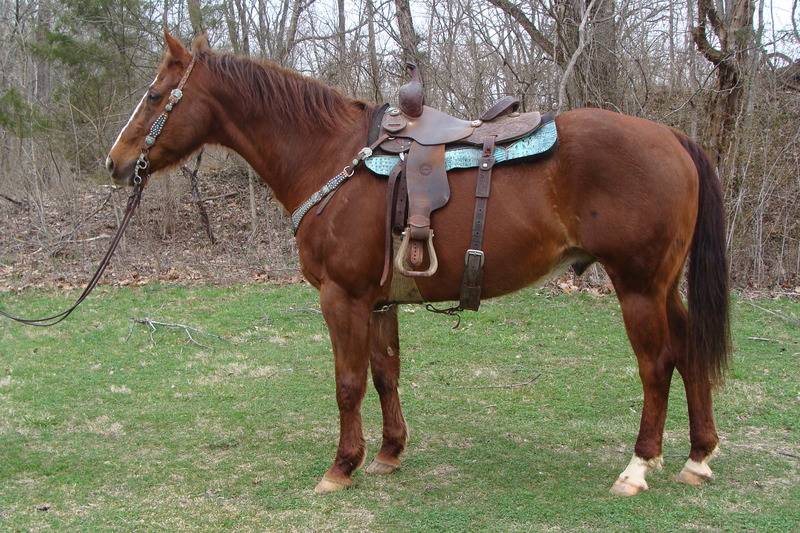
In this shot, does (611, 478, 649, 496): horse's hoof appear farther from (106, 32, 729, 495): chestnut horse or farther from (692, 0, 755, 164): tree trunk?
(692, 0, 755, 164): tree trunk

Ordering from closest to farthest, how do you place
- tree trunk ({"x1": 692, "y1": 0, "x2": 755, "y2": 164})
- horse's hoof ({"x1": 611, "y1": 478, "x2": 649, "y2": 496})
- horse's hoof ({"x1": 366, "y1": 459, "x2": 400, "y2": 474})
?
horse's hoof ({"x1": 611, "y1": 478, "x2": 649, "y2": 496}), horse's hoof ({"x1": 366, "y1": 459, "x2": 400, "y2": 474}), tree trunk ({"x1": 692, "y1": 0, "x2": 755, "y2": 164})

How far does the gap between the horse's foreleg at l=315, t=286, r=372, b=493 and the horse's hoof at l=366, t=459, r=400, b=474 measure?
0.51 feet

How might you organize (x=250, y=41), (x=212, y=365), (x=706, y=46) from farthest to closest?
(x=250, y=41), (x=706, y=46), (x=212, y=365)

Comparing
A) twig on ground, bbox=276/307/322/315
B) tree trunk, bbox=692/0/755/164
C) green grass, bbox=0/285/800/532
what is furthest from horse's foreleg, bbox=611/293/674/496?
tree trunk, bbox=692/0/755/164

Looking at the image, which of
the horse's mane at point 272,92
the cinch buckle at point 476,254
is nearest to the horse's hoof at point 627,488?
the cinch buckle at point 476,254

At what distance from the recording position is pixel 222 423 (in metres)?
4.34

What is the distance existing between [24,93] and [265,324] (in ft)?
25.9

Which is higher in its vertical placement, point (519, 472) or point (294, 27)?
point (294, 27)

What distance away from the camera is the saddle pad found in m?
3.10

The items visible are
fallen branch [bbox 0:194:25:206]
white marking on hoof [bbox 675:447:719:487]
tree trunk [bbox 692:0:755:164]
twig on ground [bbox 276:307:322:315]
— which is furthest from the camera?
fallen branch [bbox 0:194:25:206]

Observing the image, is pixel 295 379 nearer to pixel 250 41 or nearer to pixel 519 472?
pixel 519 472

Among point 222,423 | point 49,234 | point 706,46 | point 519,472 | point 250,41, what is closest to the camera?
point 519,472

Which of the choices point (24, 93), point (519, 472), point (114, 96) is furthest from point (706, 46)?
point (24, 93)

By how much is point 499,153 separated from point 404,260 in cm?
72
